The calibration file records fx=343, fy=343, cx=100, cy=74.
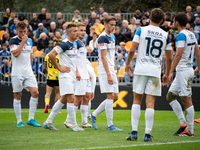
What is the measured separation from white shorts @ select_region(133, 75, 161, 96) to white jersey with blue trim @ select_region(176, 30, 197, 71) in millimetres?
1215

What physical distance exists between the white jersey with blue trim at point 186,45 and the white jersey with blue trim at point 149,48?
88cm

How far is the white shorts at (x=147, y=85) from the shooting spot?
6031mm

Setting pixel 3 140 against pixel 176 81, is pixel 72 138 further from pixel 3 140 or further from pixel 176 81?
pixel 176 81

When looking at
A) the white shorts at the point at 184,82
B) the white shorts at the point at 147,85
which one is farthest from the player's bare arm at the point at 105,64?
the white shorts at the point at 147,85

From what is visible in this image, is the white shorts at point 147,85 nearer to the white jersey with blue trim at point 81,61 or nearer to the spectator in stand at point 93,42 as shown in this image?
the white jersey with blue trim at point 81,61

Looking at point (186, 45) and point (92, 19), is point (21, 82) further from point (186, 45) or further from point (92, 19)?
point (92, 19)

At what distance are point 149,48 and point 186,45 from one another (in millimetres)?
1258

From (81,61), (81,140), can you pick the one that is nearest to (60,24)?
(81,61)

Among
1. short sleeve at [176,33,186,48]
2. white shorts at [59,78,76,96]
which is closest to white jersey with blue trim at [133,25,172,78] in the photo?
short sleeve at [176,33,186,48]

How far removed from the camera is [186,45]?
6953mm

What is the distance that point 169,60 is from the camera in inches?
246

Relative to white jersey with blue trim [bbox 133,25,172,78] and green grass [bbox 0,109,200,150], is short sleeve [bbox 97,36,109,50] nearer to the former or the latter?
white jersey with blue trim [bbox 133,25,172,78]

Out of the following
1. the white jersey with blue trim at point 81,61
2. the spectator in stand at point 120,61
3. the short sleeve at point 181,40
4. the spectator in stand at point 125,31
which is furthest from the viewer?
the spectator in stand at point 125,31

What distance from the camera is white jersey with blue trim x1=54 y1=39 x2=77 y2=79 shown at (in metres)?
7.54
